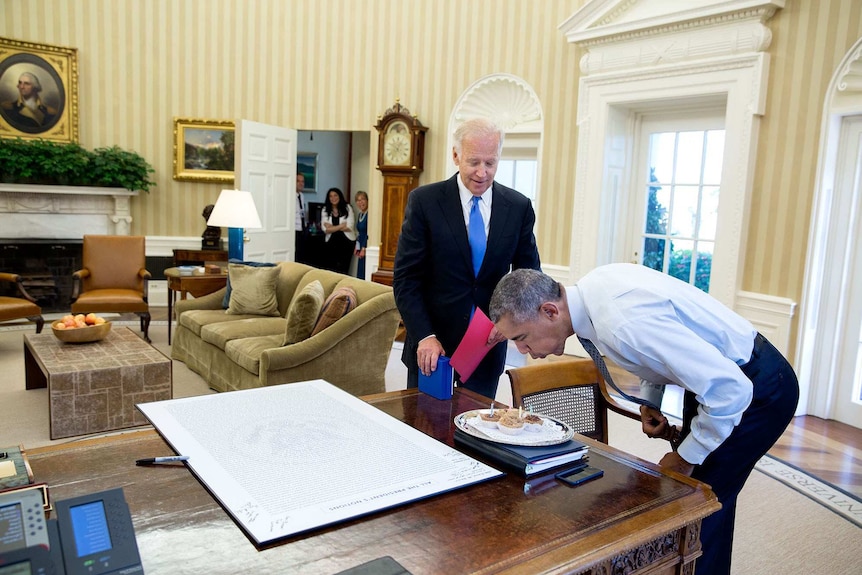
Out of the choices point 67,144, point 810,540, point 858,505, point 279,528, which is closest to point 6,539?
point 279,528

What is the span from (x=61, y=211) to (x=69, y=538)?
7.48 meters

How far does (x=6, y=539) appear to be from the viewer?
3.17 ft

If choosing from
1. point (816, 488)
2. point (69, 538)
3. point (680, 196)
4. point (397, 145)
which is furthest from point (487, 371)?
point (397, 145)

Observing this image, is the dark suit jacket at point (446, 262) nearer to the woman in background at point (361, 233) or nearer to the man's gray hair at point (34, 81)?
the woman in background at point (361, 233)

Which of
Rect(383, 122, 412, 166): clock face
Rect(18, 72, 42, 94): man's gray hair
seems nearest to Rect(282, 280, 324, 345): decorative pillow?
Rect(383, 122, 412, 166): clock face

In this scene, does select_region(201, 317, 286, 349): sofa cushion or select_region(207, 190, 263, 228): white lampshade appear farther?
select_region(207, 190, 263, 228): white lampshade

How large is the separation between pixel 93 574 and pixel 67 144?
7750 millimetres

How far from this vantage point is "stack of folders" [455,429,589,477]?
1.58 m

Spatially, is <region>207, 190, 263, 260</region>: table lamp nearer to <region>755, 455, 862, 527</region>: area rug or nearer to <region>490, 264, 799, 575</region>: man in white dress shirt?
<region>755, 455, 862, 527</region>: area rug

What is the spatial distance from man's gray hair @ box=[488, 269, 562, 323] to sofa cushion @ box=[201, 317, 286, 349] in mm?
3399

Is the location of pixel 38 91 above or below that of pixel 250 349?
above

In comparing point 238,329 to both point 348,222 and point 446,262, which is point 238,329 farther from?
point 348,222

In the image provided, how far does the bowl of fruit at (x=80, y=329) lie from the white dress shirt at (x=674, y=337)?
3.78 meters

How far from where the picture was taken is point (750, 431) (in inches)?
72.7
